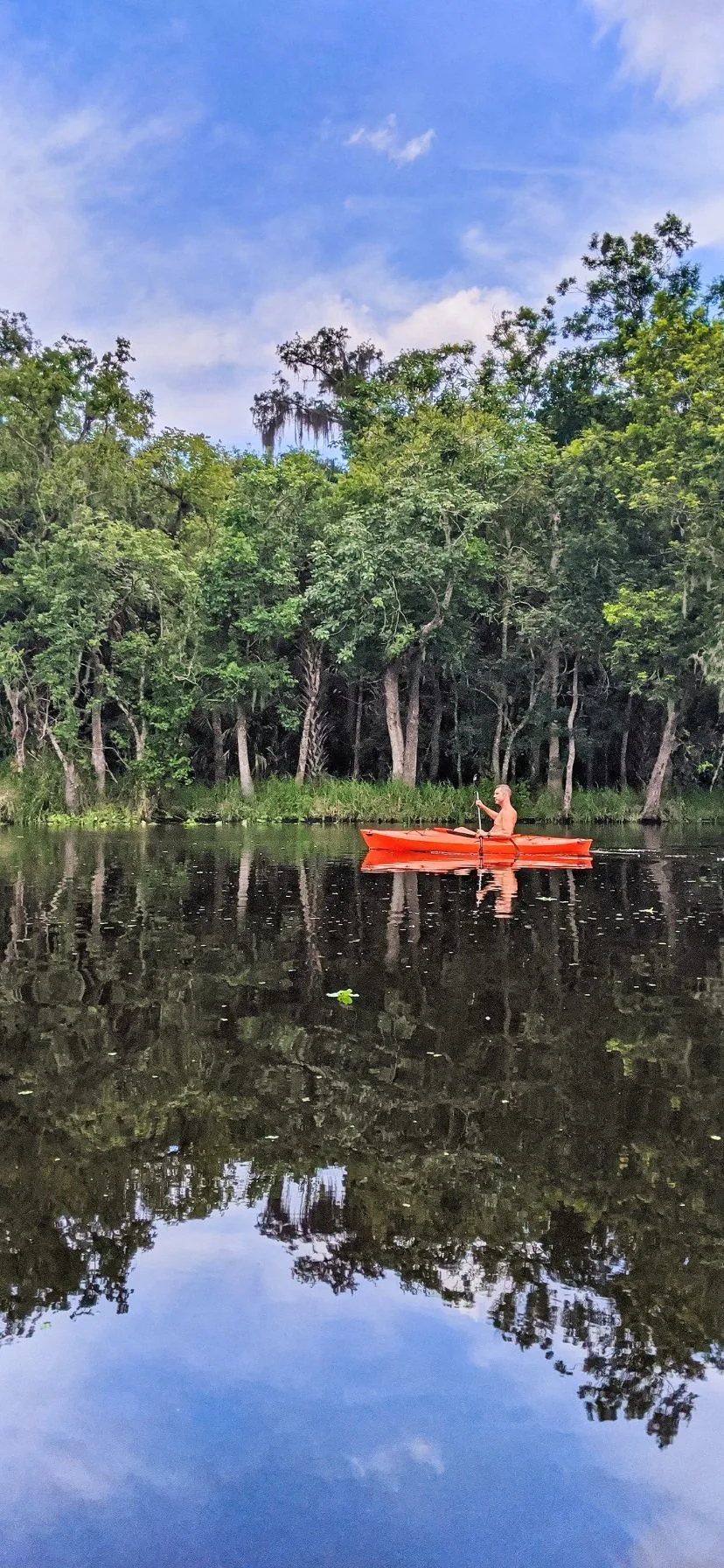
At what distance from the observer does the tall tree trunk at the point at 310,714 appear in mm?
34688

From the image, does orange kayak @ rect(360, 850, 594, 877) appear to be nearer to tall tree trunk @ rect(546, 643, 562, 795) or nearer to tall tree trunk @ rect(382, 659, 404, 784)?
→ tall tree trunk @ rect(382, 659, 404, 784)

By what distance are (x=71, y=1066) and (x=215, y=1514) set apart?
3959 millimetres

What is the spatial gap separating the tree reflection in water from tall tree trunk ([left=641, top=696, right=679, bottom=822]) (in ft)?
68.5

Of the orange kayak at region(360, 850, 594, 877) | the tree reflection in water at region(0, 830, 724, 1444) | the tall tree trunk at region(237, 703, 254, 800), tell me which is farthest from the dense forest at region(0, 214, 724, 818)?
the tree reflection in water at region(0, 830, 724, 1444)

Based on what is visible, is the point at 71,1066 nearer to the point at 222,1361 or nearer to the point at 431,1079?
the point at 431,1079

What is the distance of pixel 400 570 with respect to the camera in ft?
101

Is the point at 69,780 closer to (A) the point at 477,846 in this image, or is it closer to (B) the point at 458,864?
(B) the point at 458,864

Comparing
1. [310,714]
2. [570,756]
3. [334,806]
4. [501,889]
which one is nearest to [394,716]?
[310,714]

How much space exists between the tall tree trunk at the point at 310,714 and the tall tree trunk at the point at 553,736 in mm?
7438

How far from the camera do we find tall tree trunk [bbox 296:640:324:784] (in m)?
34.7

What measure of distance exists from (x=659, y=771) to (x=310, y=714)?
36.0ft

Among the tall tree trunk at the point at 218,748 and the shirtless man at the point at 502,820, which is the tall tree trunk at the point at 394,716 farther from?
the shirtless man at the point at 502,820

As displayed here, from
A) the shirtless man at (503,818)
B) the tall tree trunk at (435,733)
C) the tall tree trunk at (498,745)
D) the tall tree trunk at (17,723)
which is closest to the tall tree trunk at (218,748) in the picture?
the tall tree trunk at (17,723)

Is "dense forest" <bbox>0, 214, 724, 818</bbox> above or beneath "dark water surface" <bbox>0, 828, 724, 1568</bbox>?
above
